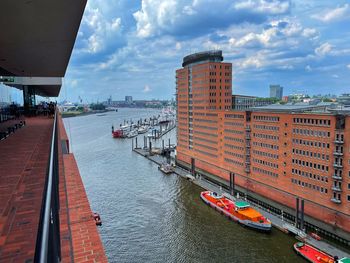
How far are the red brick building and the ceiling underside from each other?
17.8m

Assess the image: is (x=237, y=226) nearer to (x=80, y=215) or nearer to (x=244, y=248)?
(x=244, y=248)

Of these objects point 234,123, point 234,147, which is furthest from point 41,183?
point 234,147

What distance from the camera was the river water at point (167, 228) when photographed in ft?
56.3

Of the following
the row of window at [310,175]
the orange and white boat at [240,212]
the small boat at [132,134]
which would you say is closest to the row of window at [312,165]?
the row of window at [310,175]

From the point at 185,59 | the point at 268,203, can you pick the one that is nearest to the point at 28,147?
the point at 268,203

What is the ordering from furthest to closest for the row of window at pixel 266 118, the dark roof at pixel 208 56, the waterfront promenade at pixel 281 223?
the dark roof at pixel 208 56 → the row of window at pixel 266 118 → the waterfront promenade at pixel 281 223

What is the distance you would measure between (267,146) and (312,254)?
33.5 ft

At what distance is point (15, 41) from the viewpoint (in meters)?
6.05

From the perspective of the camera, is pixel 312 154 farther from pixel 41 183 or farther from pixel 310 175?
pixel 41 183

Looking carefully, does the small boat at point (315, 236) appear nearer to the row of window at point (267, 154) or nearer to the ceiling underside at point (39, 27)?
the row of window at point (267, 154)

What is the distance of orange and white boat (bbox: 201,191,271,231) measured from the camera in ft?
65.8

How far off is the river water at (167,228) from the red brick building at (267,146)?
Result: 3.62m

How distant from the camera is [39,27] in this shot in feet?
16.6

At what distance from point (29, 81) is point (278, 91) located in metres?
114
